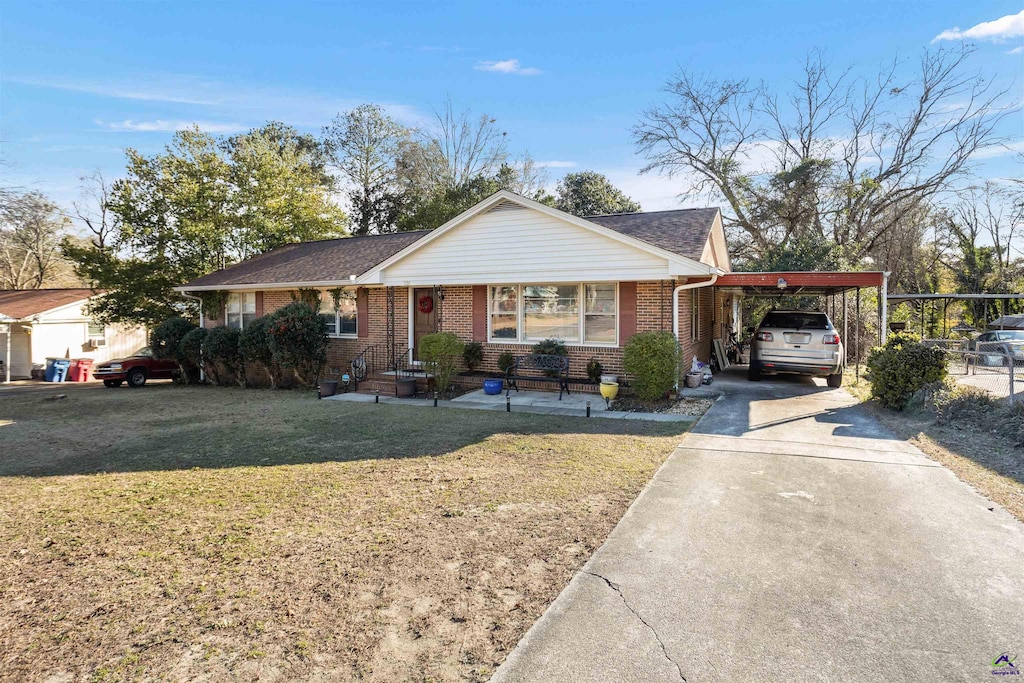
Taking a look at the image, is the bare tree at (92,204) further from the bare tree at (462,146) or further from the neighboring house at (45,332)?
the bare tree at (462,146)

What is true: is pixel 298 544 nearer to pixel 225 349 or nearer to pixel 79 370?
pixel 225 349

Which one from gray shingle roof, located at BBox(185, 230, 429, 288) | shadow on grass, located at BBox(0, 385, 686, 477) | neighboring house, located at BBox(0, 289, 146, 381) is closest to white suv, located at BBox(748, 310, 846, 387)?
shadow on grass, located at BBox(0, 385, 686, 477)

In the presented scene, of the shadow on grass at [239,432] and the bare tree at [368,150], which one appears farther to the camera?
the bare tree at [368,150]

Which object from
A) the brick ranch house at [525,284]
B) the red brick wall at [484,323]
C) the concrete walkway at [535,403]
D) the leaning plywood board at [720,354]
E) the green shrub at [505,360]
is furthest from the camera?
the leaning plywood board at [720,354]

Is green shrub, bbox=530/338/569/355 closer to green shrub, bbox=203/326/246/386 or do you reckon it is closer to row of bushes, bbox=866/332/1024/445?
row of bushes, bbox=866/332/1024/445

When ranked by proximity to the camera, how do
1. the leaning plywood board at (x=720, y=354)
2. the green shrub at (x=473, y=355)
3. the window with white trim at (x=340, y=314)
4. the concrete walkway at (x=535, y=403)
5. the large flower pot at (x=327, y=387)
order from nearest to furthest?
the concrete walkway at (x=535, y=403) → the large flower pot at (x=327, y=387) → the green shrub at (x=473, y=355) → the window with white trim at (x=340, y=314) → the leaning plywood board at (x=720, y=354)

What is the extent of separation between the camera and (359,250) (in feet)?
56.4

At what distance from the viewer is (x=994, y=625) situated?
10.0ft

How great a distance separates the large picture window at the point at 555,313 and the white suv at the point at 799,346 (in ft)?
11.9

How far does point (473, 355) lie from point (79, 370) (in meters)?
18.4

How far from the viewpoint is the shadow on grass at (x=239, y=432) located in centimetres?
708

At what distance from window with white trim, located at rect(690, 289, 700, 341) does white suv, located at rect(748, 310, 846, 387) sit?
1.47 m

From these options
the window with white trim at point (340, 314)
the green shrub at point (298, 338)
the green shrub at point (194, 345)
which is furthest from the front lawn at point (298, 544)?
the green shrub at point (194, 345)

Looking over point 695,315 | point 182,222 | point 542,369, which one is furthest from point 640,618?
point 182,222
